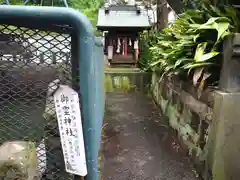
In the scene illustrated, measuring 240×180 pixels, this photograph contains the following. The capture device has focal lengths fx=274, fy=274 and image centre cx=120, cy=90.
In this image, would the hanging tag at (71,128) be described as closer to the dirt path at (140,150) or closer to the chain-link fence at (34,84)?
the chain-link fence at (34,84)

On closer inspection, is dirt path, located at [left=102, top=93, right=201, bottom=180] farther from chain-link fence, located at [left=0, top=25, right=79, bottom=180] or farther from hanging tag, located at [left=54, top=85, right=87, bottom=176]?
hanging tag, located at [left=54, top=85, right=87, bottom=176]

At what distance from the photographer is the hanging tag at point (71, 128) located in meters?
0.89

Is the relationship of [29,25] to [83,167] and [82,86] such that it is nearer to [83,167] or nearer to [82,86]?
[82,86]

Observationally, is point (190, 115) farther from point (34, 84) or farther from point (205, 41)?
point (34, 84)

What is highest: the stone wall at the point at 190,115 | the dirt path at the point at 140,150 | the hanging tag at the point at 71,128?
the hanging tag at the point at 71,128

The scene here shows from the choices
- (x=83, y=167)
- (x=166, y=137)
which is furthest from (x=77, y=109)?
(x=166, y=137)

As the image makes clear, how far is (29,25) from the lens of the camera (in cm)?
87

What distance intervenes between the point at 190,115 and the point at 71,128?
2717 mm

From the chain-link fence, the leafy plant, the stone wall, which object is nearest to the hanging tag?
the chain-link fence

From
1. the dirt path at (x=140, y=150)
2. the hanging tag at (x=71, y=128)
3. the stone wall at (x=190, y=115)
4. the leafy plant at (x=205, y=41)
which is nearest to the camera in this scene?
the hanging tag at (x=71, y=128)

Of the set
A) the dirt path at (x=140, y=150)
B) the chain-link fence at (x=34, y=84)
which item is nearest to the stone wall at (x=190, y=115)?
the dirt path at (x=140, y=150)

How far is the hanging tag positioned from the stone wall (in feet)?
6.74

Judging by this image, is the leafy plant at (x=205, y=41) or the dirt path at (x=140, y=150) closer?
the leafy plant at (x=205, y=41)

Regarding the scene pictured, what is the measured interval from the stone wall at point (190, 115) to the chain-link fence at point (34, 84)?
201 cm
